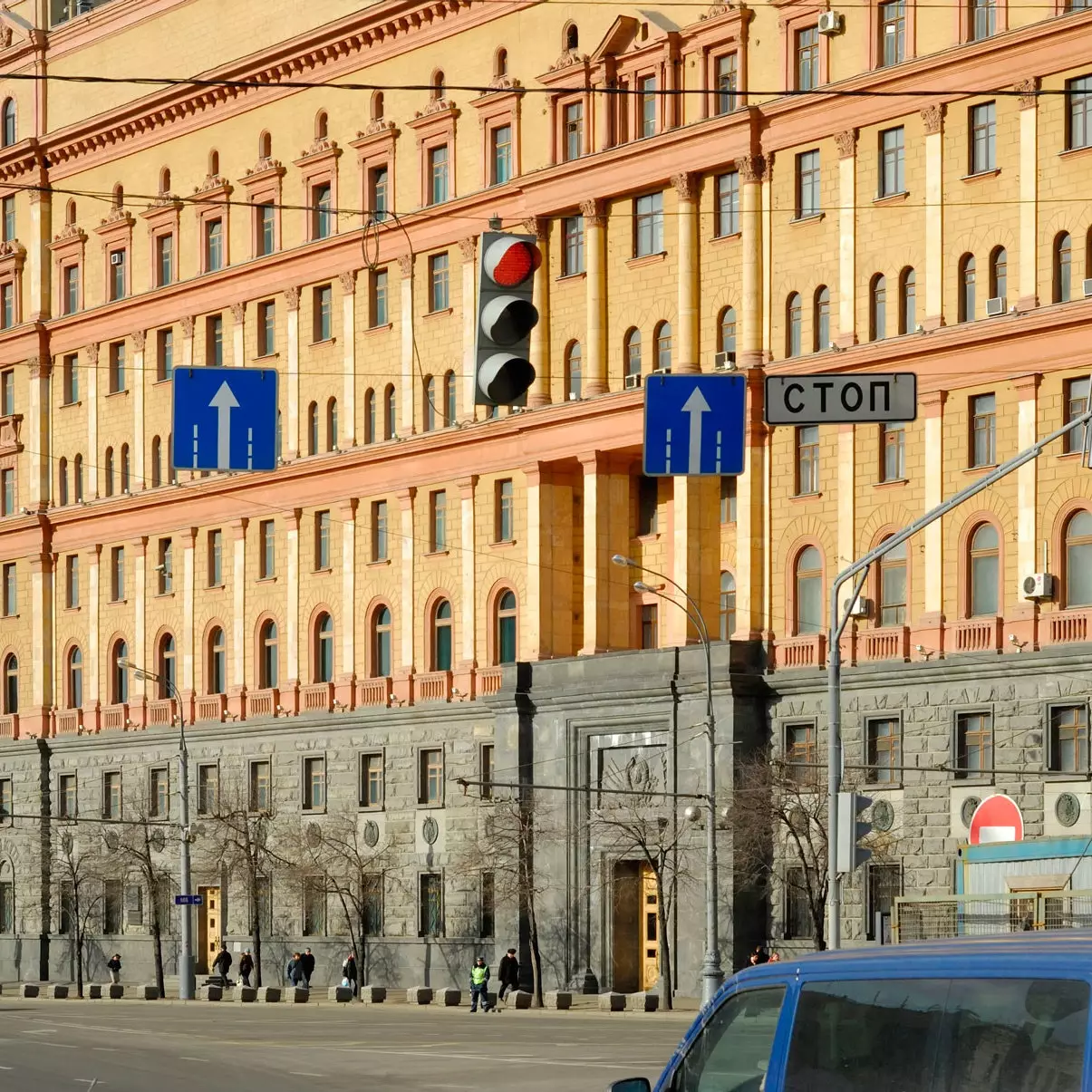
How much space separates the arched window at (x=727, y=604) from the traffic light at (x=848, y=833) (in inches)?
1154

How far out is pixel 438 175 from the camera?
73.4 meters

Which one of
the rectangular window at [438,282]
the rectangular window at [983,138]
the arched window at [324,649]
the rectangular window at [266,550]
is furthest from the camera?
the rectangular window at [266,550]

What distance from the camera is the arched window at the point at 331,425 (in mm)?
76625

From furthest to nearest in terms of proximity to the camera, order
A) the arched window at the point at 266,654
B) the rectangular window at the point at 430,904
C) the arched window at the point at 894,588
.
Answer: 1. the arched window at the point at 266,654
2. the rectangular window at the point at 430,904
3. the arched window at the point at 894,588

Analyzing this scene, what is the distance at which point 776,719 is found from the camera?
62.7 meters

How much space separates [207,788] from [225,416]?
53.4 meters

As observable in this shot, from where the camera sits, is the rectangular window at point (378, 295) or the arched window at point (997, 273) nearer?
the arched window at point (997, 273)

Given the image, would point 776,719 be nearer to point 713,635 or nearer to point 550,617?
point 713,635

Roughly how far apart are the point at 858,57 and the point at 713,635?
46.9 feet

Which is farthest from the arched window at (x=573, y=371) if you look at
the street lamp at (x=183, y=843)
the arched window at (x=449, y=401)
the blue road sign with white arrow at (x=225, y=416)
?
the blue road sign with white arrow at (x=225, y=416)

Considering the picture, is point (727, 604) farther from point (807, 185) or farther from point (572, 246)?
point (572, 246)

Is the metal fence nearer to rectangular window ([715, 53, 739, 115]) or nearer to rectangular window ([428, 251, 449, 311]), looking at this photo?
rectangular window ([715, 53, 739, 115])

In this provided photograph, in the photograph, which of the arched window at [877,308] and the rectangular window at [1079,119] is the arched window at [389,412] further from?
the rectangular window at [1079,119]

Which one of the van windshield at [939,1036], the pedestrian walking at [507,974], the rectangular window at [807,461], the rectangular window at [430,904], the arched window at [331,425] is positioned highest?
the arched window at [331,425]
